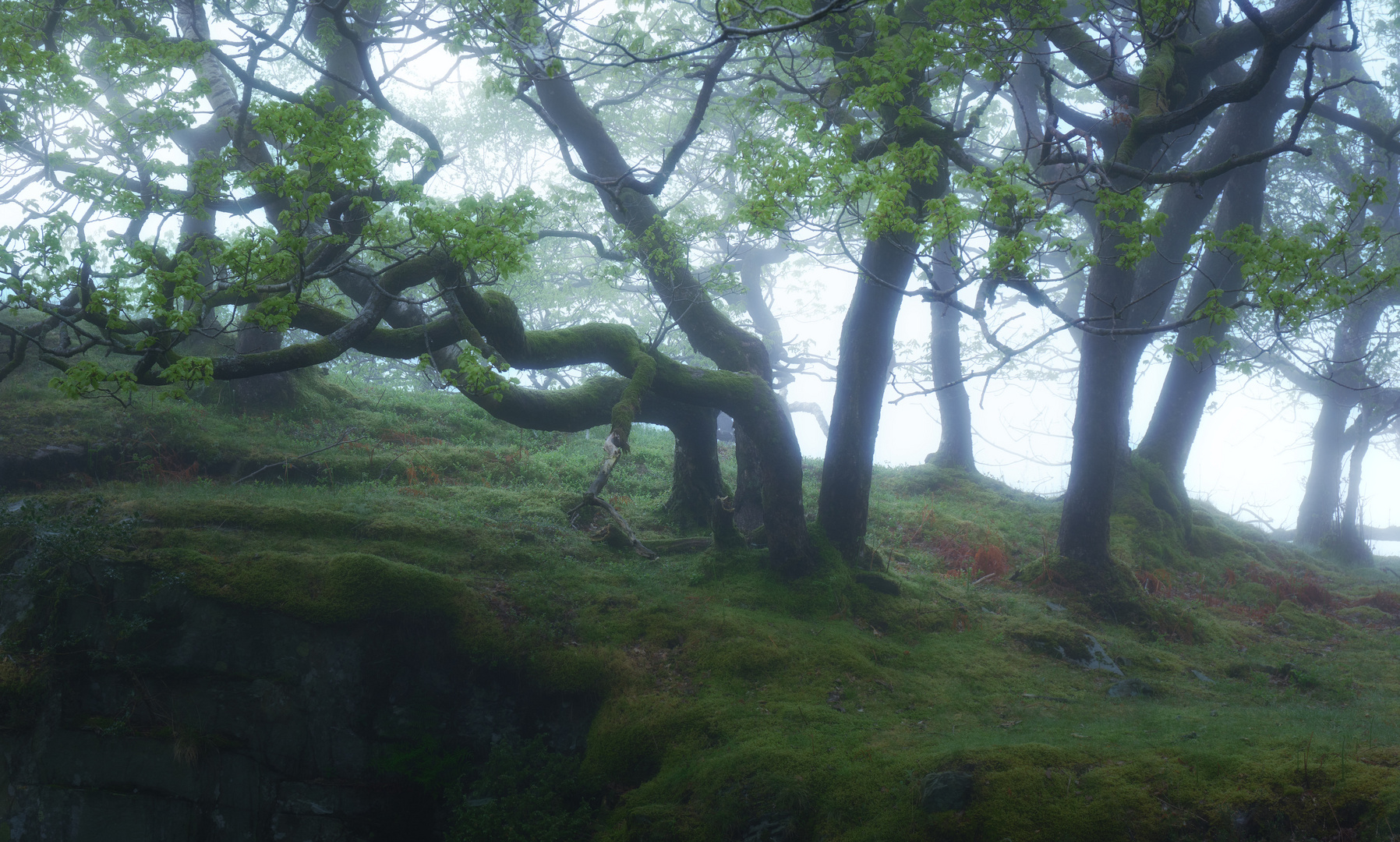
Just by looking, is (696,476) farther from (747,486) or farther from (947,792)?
(947,792)

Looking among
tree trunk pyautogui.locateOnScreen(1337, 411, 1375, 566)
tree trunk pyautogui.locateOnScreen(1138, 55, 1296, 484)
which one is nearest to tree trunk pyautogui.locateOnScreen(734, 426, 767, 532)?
tree trunk pyautogui.locateOnScreen(1138, 55, 1296, 484)

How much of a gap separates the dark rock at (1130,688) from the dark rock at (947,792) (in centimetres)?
320

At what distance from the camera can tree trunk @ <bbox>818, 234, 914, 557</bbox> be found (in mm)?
8992

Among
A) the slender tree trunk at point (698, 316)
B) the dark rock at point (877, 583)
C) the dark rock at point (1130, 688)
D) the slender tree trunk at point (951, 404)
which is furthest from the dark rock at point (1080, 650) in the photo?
the slender tree trunk at point (951, 404)

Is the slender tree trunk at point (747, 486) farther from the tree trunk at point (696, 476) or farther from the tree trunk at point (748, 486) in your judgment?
the tree trunk at point (696, 476)

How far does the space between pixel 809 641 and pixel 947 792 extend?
277cm

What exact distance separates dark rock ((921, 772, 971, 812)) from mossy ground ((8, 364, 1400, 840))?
0.05 metres

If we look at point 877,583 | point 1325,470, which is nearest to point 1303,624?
point 877,583

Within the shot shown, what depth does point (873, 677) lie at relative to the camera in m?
7.06

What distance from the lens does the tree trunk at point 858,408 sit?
8992 millimetres

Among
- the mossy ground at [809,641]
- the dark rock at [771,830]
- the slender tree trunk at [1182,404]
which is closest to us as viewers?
the mossy ground at [809,641]

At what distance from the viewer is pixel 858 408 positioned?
905 cm

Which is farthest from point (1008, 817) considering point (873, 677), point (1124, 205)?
point (1124, 205)

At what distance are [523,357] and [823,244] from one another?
1582 centimetres
